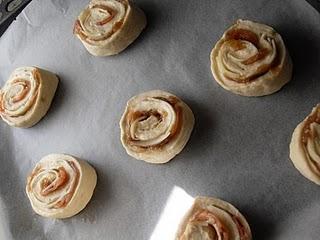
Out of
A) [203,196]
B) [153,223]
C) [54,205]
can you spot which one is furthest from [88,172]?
[203,196]

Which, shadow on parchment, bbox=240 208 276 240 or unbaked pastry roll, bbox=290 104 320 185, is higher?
unbaked pastry roll, bbox=290 104 320 185

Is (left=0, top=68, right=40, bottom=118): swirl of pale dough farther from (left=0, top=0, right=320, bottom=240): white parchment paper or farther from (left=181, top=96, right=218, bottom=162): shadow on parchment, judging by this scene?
(left=181, top=96, right=218, bottom=162): shadow on parchment

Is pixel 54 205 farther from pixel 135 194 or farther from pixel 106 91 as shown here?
pixel 106 91

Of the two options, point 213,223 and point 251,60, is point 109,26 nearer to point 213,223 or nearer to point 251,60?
point 251,60

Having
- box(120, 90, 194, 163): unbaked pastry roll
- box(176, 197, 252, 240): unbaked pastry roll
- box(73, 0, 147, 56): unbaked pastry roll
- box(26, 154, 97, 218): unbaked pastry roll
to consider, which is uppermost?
box(73, 0, 147, 56): unbaked pastry roll

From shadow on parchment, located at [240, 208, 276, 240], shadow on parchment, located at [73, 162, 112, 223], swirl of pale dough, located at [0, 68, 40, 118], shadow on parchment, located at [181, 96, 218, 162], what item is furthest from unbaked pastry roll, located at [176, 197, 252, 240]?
swirl of pale dough, located at [0, 68, 40, 118]

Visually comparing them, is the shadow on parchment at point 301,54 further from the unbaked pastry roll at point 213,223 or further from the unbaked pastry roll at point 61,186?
the unbaked pastry roll at point 61,186

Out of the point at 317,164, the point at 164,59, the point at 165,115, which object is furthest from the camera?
the point at 164,59
